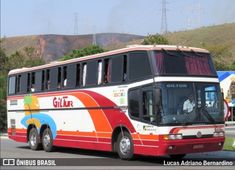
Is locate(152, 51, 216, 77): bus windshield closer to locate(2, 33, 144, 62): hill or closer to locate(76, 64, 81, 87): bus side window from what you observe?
locate(76, 64, 81, 87): bus side window

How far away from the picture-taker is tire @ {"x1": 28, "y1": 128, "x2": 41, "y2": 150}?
74.6 ft

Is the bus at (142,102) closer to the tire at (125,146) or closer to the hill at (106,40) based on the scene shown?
the tire at (125,146)

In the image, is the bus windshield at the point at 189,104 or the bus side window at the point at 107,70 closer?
the bus windshield at the point at 189,104

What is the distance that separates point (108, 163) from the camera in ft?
53.6

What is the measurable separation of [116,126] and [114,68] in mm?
1883

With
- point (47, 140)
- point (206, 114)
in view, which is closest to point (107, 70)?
point (206, 114)

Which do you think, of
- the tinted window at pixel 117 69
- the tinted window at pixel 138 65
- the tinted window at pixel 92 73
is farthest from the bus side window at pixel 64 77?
the tinted window at pixel 138 65

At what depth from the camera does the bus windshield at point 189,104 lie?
49.9 ft

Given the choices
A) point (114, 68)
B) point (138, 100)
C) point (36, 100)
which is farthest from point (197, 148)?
point (36, 100)

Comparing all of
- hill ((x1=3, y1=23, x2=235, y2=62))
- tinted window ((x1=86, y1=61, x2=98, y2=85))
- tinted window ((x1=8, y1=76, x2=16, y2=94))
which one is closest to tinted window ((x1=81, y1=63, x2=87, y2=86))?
tinted window ((x1=86, y1=61, x2=98, y2=85))

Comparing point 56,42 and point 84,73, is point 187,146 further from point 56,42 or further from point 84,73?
point 56,42

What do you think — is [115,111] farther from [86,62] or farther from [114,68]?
[86,62]

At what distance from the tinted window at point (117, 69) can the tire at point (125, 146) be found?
1.75 meters

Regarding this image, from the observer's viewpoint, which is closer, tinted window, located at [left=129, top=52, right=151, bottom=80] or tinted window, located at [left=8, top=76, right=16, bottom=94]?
tinted window, located at [left=129, top=52, right=151, bottom=80]
